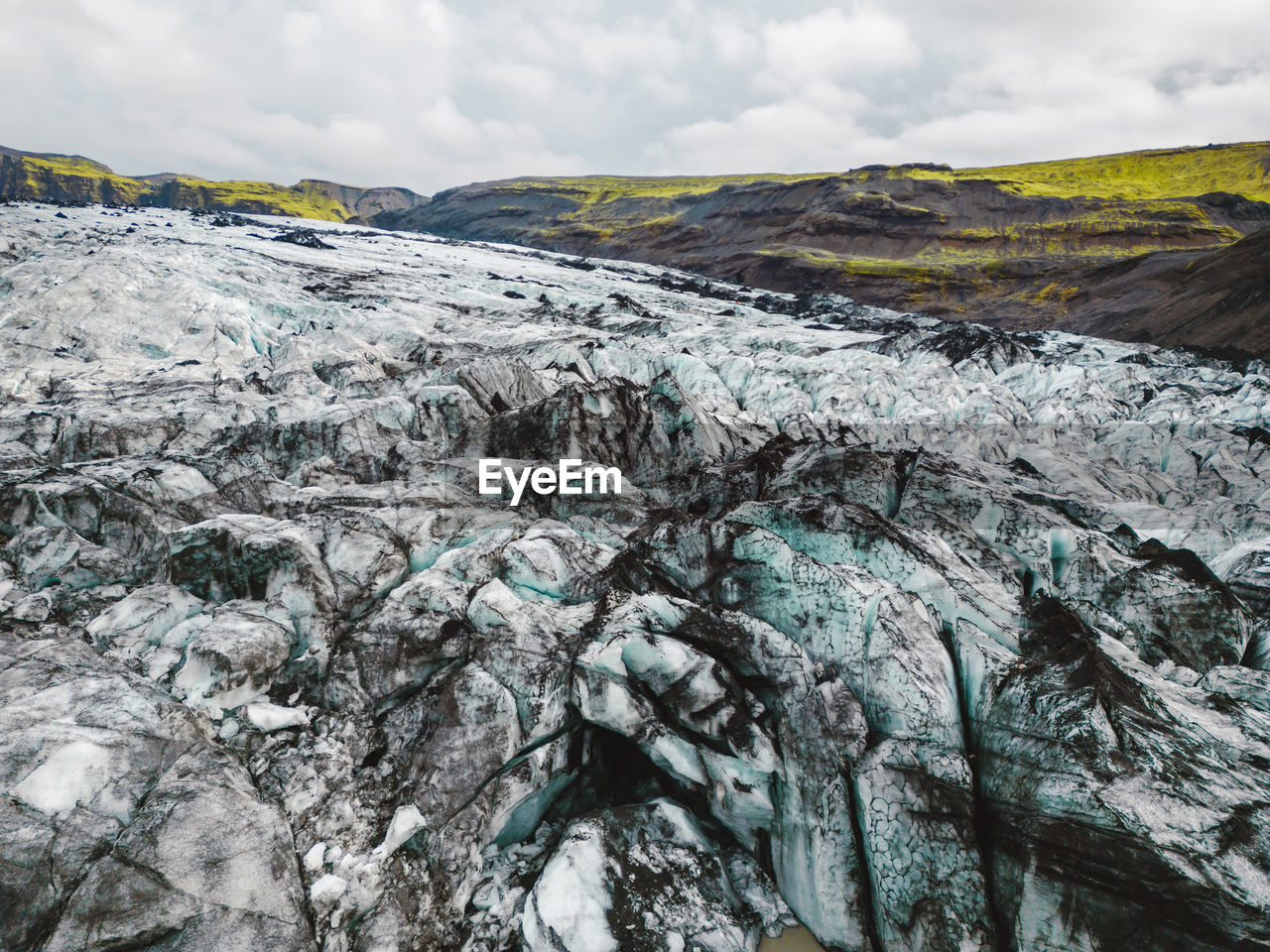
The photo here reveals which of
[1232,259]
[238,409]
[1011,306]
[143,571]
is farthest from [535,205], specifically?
[143,571]

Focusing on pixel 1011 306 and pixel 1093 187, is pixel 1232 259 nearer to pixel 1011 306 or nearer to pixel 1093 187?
pixel 1011 306

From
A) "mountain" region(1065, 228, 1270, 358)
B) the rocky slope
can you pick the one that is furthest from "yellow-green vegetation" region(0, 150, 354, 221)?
the rocky slope

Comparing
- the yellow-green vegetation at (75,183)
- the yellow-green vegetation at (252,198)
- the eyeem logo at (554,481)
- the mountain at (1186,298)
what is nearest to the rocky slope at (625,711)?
the eyeem logo at (554,481)

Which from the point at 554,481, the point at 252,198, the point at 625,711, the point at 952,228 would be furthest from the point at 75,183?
the point at 625,711

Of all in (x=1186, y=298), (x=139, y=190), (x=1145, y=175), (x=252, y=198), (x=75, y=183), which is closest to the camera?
(x=1186, y=298)

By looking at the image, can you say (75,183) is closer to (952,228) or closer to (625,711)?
(952,228)

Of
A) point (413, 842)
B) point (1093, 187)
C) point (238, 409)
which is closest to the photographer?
point (413, 842)
